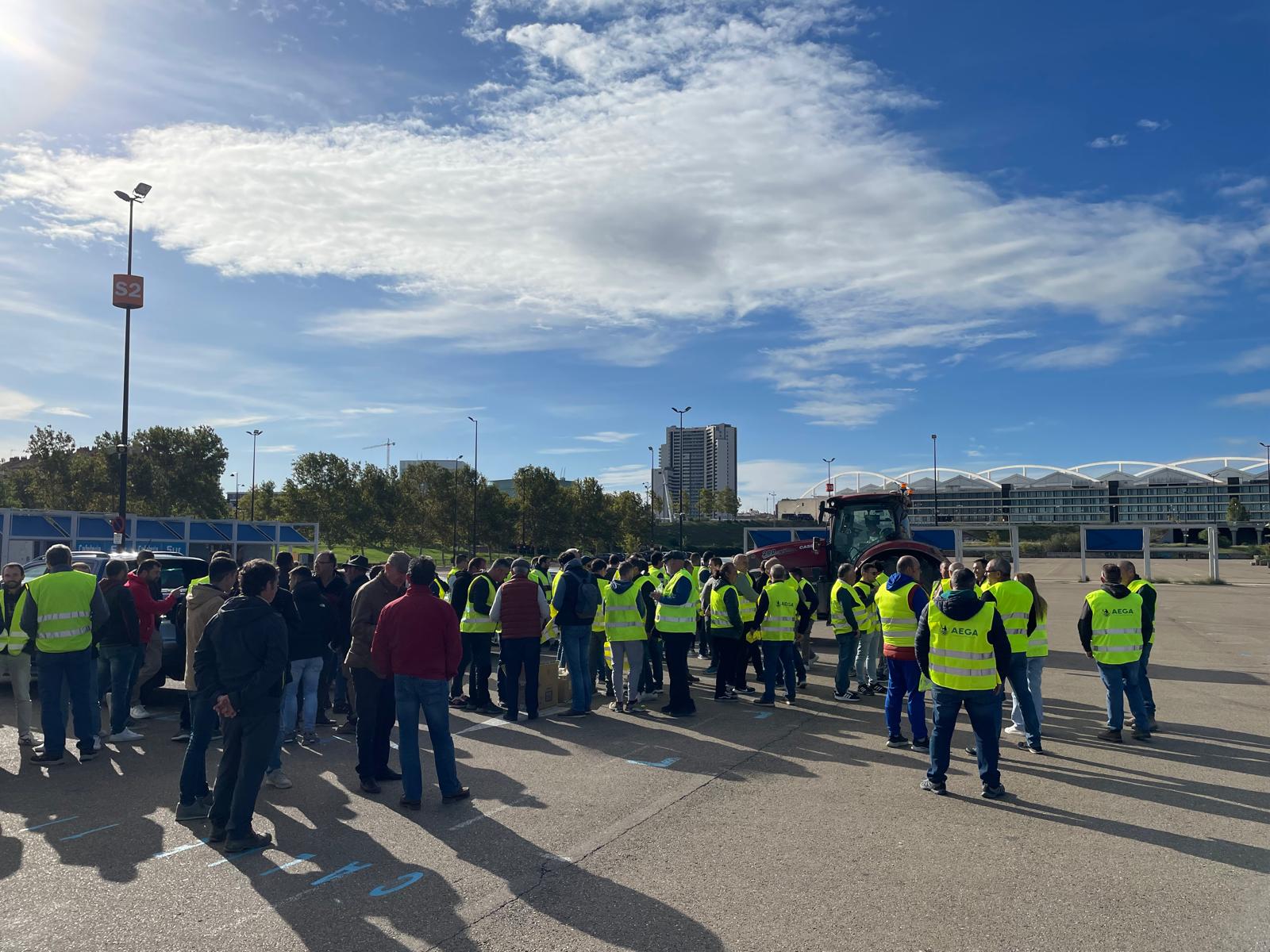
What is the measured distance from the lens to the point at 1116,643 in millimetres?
8492

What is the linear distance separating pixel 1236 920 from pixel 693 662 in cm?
1068

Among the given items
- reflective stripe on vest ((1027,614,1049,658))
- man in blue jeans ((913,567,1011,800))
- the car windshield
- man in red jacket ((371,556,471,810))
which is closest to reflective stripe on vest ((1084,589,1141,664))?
reflective stripe on vest ((1027,614,1049,658))

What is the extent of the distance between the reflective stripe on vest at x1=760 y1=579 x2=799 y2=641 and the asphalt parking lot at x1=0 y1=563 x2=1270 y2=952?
1661mm

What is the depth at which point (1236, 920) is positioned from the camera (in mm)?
4484

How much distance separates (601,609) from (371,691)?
469 centimetres

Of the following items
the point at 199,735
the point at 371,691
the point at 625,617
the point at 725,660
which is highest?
the point at 625,617

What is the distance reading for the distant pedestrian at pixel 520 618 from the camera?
9.48 meters

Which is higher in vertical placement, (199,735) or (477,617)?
(477,617)

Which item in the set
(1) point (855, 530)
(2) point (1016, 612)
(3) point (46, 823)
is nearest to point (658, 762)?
(2) point (1016, 612)

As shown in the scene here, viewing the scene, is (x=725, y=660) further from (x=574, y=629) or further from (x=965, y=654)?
(x=965, y=654)

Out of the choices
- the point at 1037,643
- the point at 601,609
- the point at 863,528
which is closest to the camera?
the point at 1037,643

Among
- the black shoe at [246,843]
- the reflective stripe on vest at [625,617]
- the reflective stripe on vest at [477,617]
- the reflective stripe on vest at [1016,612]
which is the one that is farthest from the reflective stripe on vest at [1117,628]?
the black shoe at [246,843]

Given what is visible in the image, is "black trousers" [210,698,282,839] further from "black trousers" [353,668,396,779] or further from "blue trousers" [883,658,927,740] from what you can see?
"blue trousers" [883,658,927,740]

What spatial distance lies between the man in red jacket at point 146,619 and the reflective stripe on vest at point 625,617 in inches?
193
